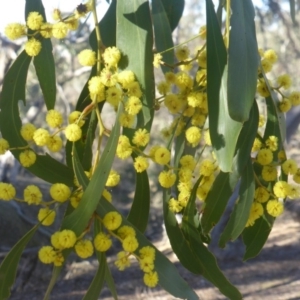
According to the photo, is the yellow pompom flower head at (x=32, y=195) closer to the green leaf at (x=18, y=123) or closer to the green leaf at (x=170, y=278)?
the green leaf at (x=18, y=123)

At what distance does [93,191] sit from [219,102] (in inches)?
9.8

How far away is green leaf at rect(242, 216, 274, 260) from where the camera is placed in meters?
1.04

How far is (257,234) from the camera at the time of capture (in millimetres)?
1077

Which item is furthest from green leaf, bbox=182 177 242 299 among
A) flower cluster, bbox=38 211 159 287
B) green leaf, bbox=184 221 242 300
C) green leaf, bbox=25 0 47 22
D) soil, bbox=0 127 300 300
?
soil, bbox=0 127 300 300

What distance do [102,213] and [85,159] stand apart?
15 centimetres

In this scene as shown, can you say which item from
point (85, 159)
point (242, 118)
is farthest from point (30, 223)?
point (242, 118)

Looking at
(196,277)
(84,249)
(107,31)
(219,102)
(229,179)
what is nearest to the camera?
(84,249)

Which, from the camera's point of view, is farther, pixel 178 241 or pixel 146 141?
pixel 178 241

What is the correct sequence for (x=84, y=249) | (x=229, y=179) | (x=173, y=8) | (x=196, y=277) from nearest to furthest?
(x=84, y=249) < (x=229, y=179) < (x=173, y=8) < (x=196, y=277)

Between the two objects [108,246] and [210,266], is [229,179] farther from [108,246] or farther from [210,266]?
[108,246]

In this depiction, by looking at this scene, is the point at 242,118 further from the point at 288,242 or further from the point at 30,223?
the point at 288,242

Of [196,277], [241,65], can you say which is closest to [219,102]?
[241,65]

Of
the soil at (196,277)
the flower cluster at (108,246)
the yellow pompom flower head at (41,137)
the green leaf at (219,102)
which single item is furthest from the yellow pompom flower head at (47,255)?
the soil at (196,277)

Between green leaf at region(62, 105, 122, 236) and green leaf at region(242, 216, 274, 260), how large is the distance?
1.26 ft
